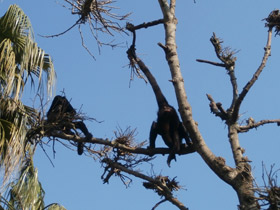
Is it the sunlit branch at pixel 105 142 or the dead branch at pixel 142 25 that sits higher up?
the dead branch at pixel 142 25

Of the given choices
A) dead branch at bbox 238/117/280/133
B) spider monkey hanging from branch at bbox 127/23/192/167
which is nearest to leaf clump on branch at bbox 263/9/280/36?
dead branch at bbox 238/117/280/133

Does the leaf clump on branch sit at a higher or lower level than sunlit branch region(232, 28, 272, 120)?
higher

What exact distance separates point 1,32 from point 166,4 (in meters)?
2.63

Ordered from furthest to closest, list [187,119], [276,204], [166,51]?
[166,51] → [187,119] → [276,204]

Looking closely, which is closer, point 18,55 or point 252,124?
point 252,124

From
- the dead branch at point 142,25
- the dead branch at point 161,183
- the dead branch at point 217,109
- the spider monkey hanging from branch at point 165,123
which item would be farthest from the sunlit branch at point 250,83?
the spider monkey hanging from branch at point 165,123

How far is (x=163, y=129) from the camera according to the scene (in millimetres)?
8188

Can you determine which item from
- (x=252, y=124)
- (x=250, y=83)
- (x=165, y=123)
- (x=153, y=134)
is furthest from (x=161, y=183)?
(x=165, y=123)

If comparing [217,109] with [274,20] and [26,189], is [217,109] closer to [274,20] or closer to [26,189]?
[274,20]

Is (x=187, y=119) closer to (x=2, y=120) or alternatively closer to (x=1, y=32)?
(x=2, y=120)

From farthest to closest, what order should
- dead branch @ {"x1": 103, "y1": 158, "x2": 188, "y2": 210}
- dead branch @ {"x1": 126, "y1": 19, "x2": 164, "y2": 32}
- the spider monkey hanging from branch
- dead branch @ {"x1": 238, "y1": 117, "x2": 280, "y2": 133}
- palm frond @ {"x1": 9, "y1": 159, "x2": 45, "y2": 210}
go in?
the spider monkey hanging from branch, palm frond @ {"x1": 9, "y1": 159, "x2": 45, "y2": 210}, dead branch @ {"x1": 126, "y1": 19, "x2": 164, "y2": 32}, dead branch @ {"x1": 238, "y1": 117, "x2": 280, "y2": 133}, dead branch @ {"x1": 103, "y1": 158, "x2": 188, "y2": 210}

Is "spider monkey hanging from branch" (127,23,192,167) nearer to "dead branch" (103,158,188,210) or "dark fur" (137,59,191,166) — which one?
"dark fur" (137,59,191,166)

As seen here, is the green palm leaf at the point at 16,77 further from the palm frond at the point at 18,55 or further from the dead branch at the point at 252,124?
the dead branch at the point at 252,124

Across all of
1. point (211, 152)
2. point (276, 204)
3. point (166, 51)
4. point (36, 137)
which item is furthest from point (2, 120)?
point (276, 204)
